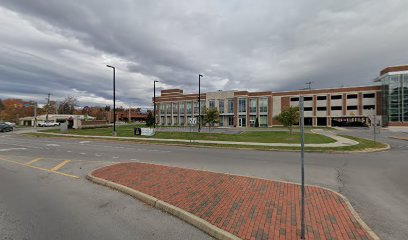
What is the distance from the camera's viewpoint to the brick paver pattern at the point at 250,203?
3949 millimetres

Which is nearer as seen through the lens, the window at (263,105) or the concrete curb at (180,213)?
the concrete curb at (180,213)

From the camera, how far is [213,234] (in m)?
3.90

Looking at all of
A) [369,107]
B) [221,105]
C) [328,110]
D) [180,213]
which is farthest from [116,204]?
[369,107]

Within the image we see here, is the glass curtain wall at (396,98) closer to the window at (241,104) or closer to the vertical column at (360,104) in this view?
the vertical column at (360,104)

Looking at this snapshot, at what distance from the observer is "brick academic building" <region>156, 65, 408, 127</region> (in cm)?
4588

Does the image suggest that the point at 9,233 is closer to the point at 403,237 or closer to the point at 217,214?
the point at 217,214

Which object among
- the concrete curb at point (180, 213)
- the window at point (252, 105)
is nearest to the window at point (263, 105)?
the window at point (252, 105)

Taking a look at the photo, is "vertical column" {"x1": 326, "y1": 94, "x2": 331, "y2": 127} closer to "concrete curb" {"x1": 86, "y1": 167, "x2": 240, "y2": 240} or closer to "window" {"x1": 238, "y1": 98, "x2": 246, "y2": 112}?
"window" {"x1": 238, "y1": 98, "x2": 246, "y2": 112}

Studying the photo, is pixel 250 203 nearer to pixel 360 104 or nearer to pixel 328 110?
pixel 328 110

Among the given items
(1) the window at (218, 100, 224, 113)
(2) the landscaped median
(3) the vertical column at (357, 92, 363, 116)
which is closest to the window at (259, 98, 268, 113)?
(1) the window at (218, 100, 224, 113)

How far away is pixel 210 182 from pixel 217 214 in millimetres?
2302

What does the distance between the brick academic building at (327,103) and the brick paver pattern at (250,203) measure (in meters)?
42.0

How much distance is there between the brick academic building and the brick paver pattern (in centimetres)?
4202

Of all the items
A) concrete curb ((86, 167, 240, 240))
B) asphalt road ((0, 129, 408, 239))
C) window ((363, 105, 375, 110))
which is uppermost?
window ((363, 105, 375, 110))
